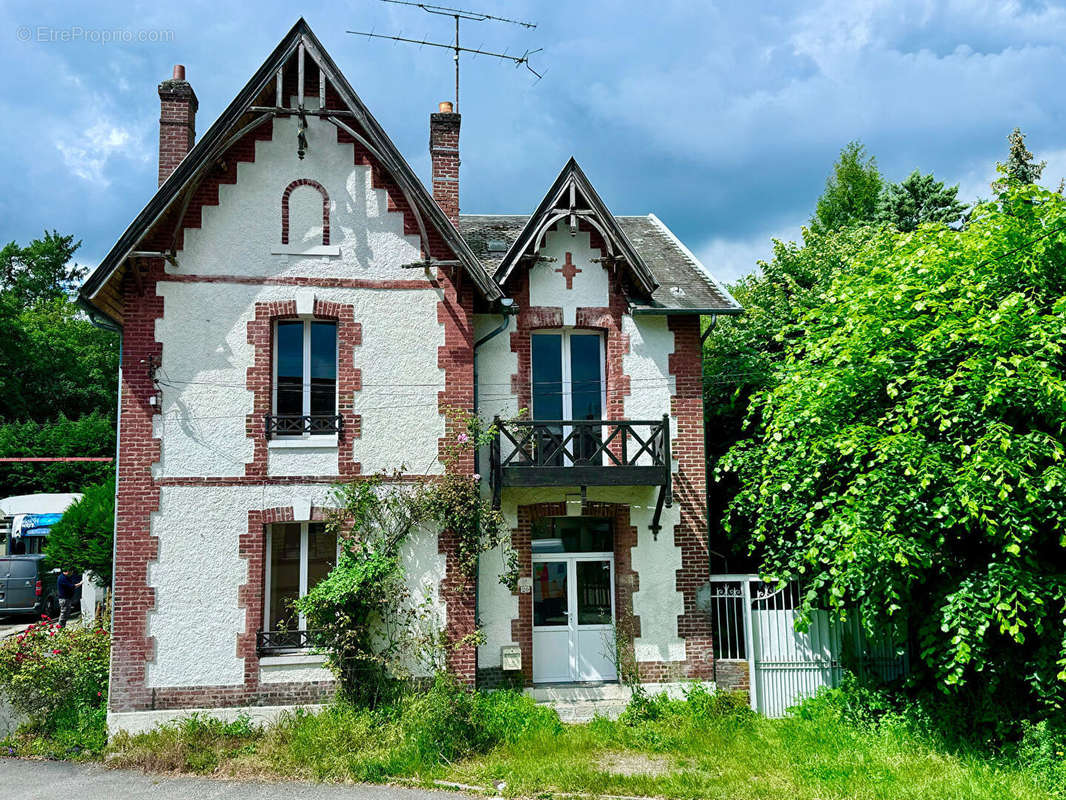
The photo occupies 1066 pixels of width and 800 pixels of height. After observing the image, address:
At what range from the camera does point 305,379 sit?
11.0 m

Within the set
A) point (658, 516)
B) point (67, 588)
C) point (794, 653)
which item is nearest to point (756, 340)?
point (658, 516)

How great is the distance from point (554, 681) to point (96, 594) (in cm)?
1113

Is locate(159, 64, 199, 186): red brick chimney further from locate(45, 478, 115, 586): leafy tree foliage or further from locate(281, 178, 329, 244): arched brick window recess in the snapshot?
locate(45, 478, 115, 586): leafy tree foliage

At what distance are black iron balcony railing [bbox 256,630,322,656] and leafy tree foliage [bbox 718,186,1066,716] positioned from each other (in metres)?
6.11

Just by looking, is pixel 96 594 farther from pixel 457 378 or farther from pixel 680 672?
pixel 680 672

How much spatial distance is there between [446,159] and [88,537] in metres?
11.5

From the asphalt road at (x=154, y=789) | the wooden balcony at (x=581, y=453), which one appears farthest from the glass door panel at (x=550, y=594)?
the asphalt road at (x=154, y=789)

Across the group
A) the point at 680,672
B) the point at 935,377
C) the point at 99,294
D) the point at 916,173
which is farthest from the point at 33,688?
the point at 916,173

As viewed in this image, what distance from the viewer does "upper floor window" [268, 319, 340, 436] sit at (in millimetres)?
10766

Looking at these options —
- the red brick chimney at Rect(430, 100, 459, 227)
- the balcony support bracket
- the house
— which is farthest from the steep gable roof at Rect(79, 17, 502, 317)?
the balcony support bracket

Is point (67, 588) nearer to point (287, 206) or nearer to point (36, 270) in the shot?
point (287, 206)

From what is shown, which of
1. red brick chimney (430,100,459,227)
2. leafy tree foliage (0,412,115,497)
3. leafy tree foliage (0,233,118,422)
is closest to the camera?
red brick chimney (430,100,459,227)

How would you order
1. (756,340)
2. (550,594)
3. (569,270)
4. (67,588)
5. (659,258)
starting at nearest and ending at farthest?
(550,594), (569,270), (659,258), (756,340), (67,588)

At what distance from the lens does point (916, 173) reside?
864 inches
